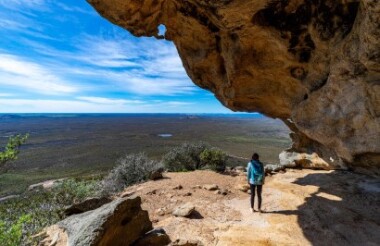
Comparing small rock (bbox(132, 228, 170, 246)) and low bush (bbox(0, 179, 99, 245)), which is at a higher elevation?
small rock (bbox(132, 228, 170, 246))

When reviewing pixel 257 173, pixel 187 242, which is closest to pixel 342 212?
pixel 257 173

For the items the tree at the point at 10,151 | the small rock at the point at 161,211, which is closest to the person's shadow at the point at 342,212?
the small rock at the point at 161,211

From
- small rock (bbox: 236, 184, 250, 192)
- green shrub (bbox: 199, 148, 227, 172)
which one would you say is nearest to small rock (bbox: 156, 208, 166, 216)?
small rock (bbox: 236, 184, 250, 192)

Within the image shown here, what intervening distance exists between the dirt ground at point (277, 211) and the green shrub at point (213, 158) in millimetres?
4664

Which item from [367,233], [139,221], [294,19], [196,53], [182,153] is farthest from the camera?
[182,153]

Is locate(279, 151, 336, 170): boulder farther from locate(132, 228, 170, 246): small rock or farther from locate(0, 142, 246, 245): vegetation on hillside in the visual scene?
locate(132, 228, 170, 246): small rock

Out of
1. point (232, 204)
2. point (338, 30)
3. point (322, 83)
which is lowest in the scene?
point (232, 204)

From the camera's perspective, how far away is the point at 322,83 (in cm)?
1230

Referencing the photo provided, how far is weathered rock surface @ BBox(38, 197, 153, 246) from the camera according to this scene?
25.2 ft

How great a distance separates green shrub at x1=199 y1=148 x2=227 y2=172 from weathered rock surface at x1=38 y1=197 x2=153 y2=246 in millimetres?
13272

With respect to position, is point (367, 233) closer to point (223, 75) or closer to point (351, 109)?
point (351, 109)

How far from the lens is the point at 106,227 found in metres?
7.88

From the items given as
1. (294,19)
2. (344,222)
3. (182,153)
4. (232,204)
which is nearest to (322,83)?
(294,19)

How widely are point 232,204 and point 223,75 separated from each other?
7601mm
